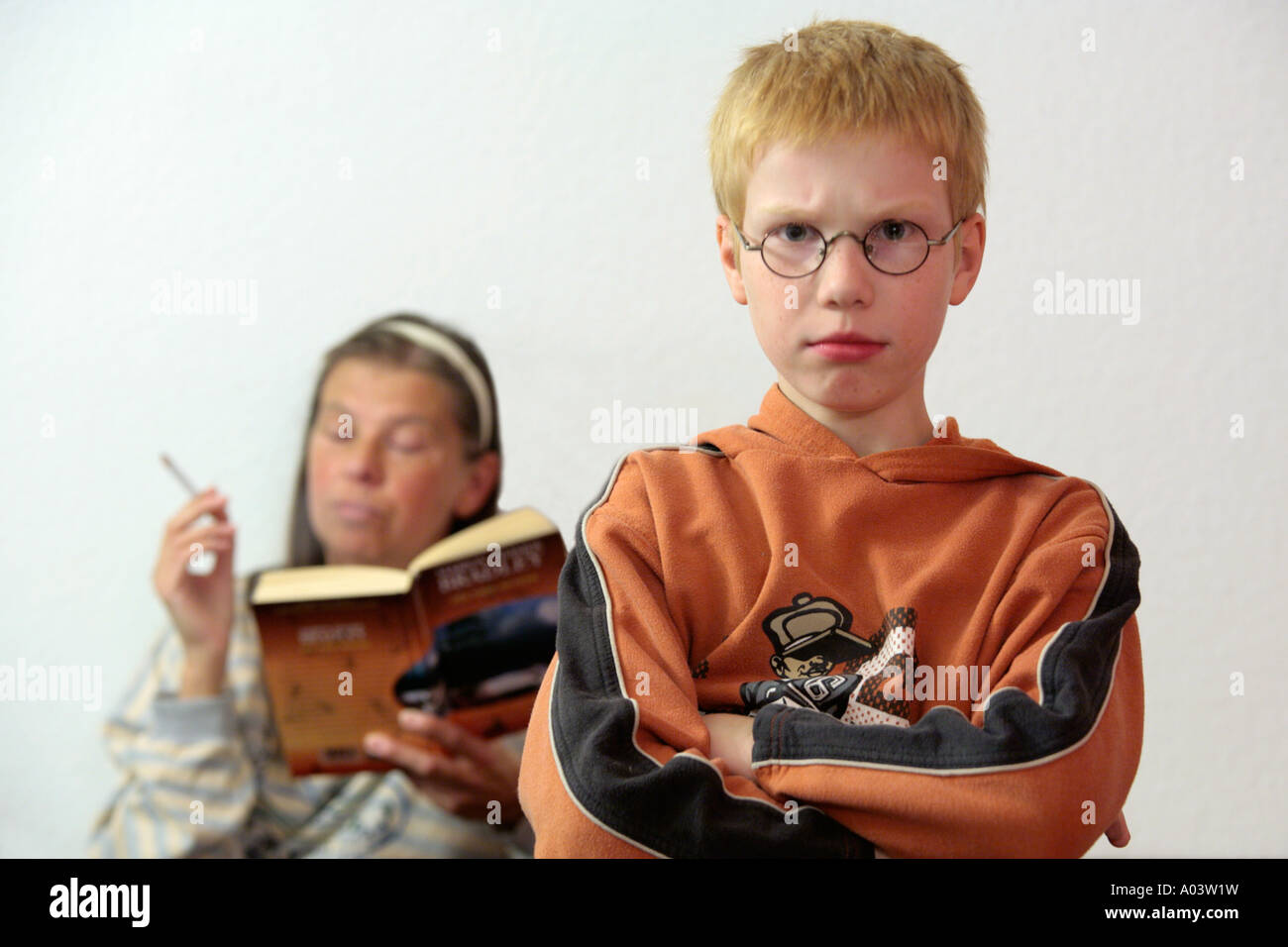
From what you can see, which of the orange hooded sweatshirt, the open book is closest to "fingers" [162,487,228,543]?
the open book

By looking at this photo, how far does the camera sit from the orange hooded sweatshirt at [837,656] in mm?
640

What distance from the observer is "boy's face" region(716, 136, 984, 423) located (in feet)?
2.42

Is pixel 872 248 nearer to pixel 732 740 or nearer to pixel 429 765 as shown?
pixel 732 740

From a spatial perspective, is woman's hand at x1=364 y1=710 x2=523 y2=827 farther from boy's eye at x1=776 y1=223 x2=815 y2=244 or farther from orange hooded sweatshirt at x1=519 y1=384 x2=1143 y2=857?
boy's eye at x1=776 y1=223 x2=815 y2=244

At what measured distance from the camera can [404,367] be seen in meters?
1.69

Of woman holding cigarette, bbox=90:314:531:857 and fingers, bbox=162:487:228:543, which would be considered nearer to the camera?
woman holding cigarette, bbox=90:314:531:857

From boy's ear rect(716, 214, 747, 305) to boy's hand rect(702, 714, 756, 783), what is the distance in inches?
11.7

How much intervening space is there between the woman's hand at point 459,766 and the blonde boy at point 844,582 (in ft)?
2.73

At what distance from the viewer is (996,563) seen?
0.74m

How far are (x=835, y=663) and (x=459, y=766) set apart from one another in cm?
93

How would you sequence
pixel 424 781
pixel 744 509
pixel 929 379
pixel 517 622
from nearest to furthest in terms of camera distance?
pixel 744 509 < pixel 517 622 < pixel 424 781 < pixel 929 379
